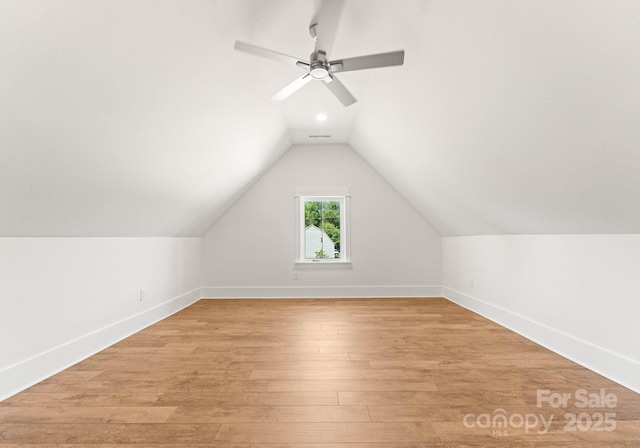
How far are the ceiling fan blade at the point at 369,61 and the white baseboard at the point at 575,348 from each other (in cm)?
239

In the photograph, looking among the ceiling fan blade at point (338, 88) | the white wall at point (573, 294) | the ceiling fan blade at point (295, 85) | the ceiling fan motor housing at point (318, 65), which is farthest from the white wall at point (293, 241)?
the ceiling fan motor housing at point (318, 65)

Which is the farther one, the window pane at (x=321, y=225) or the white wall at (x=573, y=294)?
the window pane at (x=321, y=225)

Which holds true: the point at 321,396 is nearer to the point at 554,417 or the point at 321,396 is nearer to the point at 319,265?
the point at 554,417

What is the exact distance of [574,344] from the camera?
2484mm

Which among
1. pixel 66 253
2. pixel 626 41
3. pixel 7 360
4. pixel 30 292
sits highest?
pixel 626 41

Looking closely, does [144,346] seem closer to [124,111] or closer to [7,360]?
[7,360]

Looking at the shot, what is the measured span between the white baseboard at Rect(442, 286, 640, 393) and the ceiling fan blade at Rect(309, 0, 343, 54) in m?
2.72

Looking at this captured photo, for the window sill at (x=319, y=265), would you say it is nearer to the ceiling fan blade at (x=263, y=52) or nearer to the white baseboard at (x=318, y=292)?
the white baseboard at (x=318, y=292)

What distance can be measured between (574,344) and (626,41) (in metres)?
2.20

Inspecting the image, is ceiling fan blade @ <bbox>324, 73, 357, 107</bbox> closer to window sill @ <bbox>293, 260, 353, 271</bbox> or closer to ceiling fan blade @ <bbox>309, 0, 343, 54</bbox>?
ceiling fan blade @ <bbox>309, 0, 343, 54</bbox>

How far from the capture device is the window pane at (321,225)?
18.2 feet

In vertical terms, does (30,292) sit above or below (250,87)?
below

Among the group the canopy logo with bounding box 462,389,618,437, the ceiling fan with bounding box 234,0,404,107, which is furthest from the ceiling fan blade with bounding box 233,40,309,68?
the canopy logo with bounding box 462,389,618,437

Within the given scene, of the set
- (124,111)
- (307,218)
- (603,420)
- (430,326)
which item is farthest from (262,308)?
(603,420)
